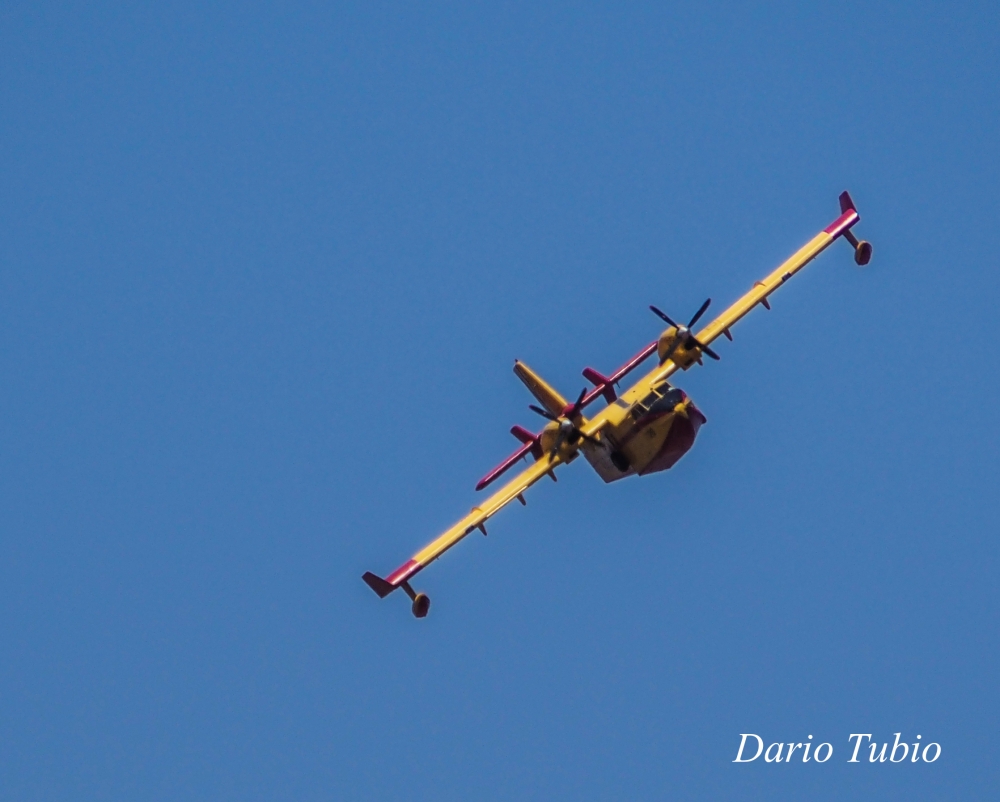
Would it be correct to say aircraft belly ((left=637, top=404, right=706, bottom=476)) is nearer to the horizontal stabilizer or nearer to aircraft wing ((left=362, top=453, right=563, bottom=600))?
aircraft wing ((left=362, top=453, right=563, bottom=600))

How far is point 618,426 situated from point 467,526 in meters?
5.26

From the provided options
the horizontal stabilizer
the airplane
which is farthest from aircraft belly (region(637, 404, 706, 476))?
the horizontal stabilizer

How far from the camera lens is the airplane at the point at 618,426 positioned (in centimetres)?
4350

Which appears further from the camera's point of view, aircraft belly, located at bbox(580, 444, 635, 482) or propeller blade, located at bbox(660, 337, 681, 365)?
propeller blade, located at bbox(660, 337, 681, 365)

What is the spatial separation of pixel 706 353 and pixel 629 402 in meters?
3.88

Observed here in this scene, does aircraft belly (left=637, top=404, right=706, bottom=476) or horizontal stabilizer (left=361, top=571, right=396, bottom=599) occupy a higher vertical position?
aircraft belly (left=637, top=404, right=706, bottom=476)

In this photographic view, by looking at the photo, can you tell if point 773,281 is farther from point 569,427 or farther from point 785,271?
point 569,427

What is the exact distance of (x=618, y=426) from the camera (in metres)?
44.0

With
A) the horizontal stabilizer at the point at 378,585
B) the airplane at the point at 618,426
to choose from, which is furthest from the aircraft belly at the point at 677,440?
the horizontal stabilizer at the point at 378,585

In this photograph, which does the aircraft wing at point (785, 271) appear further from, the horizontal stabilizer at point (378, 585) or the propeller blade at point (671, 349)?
the horizontal stabilizer at point (378, 585)

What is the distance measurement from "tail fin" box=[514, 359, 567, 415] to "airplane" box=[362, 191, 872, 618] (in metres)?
0.03

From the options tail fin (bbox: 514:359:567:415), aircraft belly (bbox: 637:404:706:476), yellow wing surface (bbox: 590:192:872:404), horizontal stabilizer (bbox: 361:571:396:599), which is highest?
yellow wing surface (bbox: 590:192:872:404)

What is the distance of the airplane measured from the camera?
43.5m

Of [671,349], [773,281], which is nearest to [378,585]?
[671,349]
